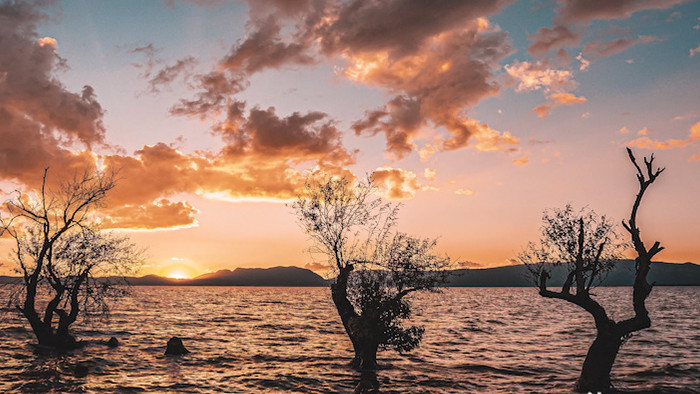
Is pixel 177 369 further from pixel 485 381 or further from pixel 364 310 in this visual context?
pixel 485 381

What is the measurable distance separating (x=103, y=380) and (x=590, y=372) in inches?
1351

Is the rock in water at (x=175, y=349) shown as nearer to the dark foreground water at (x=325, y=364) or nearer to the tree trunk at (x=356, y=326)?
the dark foreground water at (x=325, y=364)

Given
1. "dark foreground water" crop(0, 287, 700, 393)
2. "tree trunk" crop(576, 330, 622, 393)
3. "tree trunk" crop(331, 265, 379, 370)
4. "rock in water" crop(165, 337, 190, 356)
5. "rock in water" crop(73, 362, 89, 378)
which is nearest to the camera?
"tree trunk" crop(576, 330, 622, 393)

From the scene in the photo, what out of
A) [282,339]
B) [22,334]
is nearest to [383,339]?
[282,339]

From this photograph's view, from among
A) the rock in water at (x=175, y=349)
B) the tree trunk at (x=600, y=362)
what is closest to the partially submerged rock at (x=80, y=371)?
the rock in water at (x=175, y=349)

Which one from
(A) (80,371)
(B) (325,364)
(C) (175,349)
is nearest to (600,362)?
(B) (325,364)

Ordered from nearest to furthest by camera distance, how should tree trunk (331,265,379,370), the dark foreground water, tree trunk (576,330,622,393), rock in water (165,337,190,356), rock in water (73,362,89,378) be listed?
tree trunk (576,330,622,393)
the dark foreground water
tree trunk (331,265,379,370)
rock in water (73,362,89,378)
rock in water (165,337,190,356)

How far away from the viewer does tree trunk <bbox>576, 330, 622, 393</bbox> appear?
24.3 metres

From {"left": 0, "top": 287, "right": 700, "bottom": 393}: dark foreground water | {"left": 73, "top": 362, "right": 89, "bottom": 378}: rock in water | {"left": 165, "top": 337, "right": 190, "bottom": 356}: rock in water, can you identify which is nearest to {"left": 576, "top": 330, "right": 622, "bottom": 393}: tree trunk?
{"left": 0, "top": 287, "right": 700, "bottom": 393}: dark foreground water

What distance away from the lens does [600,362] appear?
2491cm

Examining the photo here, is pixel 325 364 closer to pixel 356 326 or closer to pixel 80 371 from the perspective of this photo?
pixel 356 326

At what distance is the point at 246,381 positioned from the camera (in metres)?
32.5

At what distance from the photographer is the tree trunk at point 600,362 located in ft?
79.7

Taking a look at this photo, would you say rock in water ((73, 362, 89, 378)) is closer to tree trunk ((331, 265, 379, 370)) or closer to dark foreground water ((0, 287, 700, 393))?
dark foreground water ((0, 287, 700, 393))
